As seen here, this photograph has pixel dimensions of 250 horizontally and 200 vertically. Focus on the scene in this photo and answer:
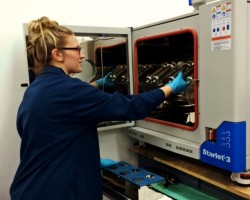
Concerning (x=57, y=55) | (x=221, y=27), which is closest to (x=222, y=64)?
(x=221, y=27)

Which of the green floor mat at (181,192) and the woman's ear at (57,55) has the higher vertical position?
the woman's ear at (57,55)

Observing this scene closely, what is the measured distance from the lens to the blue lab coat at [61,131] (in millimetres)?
1229

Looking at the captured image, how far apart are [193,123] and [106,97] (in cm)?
59

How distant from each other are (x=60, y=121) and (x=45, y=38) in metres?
0.38

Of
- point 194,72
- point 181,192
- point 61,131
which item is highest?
point 194,72

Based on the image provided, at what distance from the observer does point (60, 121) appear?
1.24 metres

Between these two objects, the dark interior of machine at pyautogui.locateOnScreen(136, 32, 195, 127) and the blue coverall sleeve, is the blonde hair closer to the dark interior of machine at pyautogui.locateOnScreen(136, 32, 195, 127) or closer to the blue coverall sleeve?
the blue coverall sleeve

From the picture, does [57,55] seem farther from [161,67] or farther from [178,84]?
[161,67]

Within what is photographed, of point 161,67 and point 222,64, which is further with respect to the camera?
point 161,67

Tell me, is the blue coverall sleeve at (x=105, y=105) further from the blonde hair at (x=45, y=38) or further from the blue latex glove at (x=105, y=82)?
the blue latex glove at (x=105, y=82)

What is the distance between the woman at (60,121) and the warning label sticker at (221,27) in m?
0.40

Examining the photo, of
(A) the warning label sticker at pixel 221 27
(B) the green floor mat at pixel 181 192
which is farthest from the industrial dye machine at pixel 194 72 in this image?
(B) the green floor mat at pixel 181 192

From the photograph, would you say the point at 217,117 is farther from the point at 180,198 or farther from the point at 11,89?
the point at 11,89

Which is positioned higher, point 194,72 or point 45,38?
point 45,38
